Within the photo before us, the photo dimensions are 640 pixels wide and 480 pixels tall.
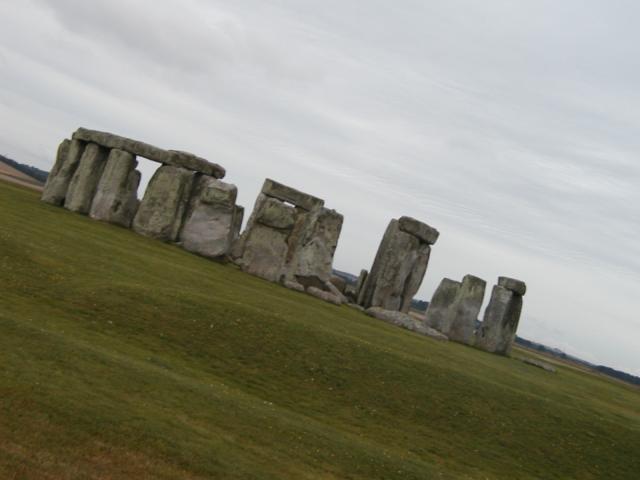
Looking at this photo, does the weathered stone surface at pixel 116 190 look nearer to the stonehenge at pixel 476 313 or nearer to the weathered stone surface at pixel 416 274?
the weathered stone surface at pixel 416 274

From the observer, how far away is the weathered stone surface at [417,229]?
147 ft

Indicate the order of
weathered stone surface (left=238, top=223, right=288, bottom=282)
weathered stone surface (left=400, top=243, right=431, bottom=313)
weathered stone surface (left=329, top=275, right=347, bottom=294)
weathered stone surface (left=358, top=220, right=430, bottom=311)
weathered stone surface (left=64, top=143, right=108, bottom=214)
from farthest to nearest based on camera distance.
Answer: weathered stone surface (left=329, top=275, right=347, bottom=294), weathered stone surface (left=400, top=243, right=431, bottom=313), weathered stone surface (left=358, top=220, right=430, bottom=311), weathered stone surface (left=64, top=143, right=108, bottom=214), weathered stone surface (left=238, top=223, right=288, bottom=282)

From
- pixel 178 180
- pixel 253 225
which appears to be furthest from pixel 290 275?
pixel 178 180

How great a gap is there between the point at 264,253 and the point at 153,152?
8203mm

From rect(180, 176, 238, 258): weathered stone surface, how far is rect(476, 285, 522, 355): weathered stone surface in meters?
15.9

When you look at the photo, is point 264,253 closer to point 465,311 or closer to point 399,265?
point 399,265

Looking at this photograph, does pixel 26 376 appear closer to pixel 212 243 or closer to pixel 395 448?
pixel 395 448

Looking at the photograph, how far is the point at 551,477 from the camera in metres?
21.7

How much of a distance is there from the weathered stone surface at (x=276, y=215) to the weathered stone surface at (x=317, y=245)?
2016 millimetres

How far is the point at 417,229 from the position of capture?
44969mm

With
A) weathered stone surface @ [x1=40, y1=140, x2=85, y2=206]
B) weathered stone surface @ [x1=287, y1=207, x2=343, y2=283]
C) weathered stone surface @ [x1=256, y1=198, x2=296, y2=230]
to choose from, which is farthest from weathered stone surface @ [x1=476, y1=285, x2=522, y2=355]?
weathered stone surface @ [x1=40, y1=140, x2=85, y2=206]

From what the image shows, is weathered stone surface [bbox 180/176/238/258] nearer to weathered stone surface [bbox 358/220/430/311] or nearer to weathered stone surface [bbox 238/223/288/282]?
weathered stone surface [bbox 238/223/288/282]

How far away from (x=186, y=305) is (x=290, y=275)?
1663cm

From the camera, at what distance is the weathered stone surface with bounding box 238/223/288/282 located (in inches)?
1561
